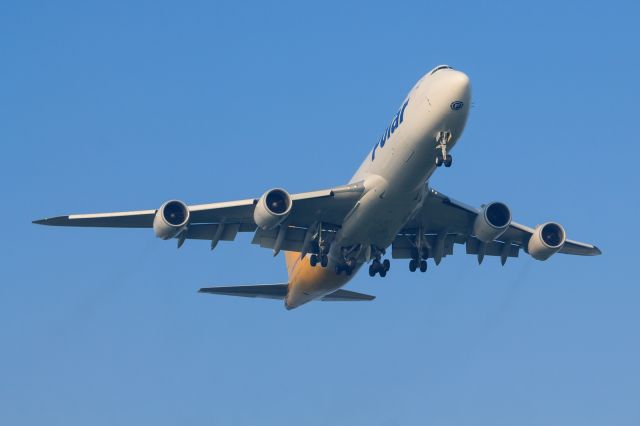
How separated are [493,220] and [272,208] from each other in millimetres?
9357

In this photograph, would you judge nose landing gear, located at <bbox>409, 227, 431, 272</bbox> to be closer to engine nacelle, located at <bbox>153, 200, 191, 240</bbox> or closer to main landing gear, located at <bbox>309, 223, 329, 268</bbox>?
main landing gear, located at <bbox>309, 223, 329, 268</bbox>

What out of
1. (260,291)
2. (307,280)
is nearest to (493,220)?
(307,280)

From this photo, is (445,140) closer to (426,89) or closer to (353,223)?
(426,89)

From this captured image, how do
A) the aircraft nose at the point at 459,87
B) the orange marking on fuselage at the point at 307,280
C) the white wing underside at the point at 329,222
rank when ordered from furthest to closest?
the orange marking on fuselage at the point at 307,280, the white wing underside at the point at 329,222, the aircraft nose at the point at 459,87

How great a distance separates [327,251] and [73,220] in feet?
33.9

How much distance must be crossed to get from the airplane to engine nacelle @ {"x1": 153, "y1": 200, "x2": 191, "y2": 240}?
38 mm

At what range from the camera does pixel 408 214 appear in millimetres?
43312

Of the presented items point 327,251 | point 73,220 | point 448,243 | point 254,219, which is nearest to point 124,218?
point 73,220

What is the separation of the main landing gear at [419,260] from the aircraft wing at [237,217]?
446 centimetres

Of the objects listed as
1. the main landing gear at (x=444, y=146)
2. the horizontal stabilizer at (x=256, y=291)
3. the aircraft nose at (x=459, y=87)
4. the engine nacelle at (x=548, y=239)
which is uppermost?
the aircraft nose at (x=459, y=87)

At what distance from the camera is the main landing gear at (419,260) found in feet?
158

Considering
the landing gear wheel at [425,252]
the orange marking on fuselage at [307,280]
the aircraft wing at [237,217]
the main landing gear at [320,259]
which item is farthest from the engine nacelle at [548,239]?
the main landing gear at [320,259]

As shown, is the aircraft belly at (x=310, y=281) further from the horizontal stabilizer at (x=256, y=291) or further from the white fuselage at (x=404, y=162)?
the white fuselage at (x=404, y=162)

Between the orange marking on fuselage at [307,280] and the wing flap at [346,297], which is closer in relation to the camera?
the orange marking on fuselage at [307,280]
